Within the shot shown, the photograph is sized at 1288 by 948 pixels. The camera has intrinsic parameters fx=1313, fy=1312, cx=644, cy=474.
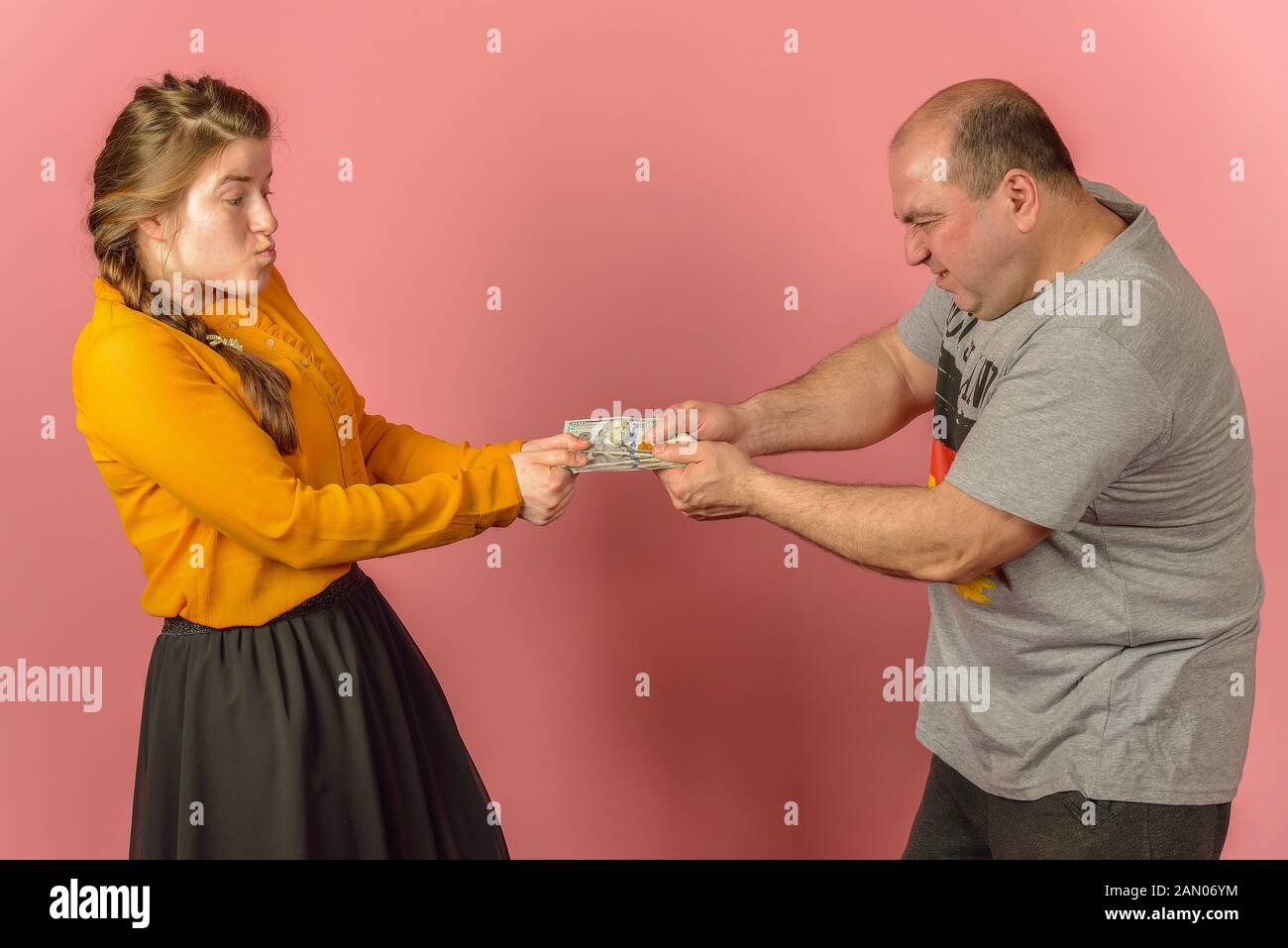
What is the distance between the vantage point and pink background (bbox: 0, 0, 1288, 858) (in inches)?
133

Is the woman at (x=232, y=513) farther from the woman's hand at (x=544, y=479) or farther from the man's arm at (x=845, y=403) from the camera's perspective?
the man's arm at (x=845, y=403)

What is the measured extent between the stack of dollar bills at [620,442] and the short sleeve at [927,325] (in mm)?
525

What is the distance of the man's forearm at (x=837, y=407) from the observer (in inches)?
111

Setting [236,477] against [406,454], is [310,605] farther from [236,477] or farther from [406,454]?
[406,454]

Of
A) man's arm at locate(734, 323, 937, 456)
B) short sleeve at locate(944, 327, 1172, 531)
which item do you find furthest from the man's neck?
man's arm at locate(734, 323, 937, 456)

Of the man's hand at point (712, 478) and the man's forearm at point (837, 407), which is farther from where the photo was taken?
the man's forearm at point (837, 407)

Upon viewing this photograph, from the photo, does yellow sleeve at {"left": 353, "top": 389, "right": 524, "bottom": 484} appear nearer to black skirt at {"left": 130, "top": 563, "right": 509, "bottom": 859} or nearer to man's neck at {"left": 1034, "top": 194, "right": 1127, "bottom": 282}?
black skirt at {"left": 130, "top": 563, "right": 509, "bottom": 859}

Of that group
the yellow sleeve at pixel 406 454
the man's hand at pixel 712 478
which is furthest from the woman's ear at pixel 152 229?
the man's hand at pixel 712 478

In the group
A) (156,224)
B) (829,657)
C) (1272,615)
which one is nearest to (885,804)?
(829,657)

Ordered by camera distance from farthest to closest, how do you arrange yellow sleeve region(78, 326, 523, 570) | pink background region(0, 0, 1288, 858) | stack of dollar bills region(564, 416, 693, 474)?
pink background region(0, 0, 1288, 858) → stack of dollar bills region(564, 416, 693, 474) → yellow sleeve region(78, 326, 523, 570)

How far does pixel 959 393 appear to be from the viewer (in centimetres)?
240

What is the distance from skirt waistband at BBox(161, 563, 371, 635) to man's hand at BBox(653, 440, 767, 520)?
648 millimetres

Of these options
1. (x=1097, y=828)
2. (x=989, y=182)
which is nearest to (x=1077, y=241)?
(x=989, y=182)

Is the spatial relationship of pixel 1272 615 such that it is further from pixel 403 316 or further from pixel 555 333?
pixel 403 316
